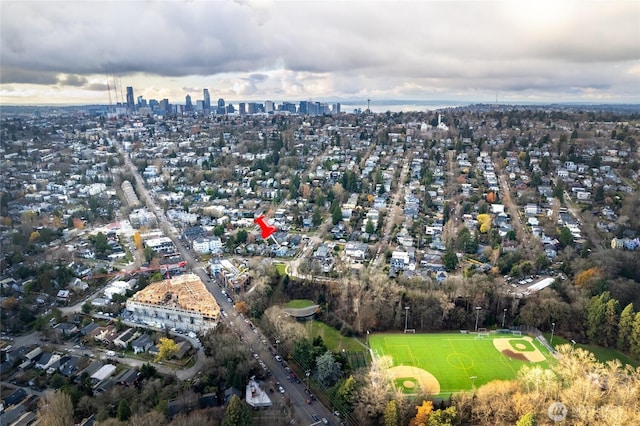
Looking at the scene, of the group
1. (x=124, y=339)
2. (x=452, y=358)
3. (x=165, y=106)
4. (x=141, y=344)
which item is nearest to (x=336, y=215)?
(x=452, y=358)

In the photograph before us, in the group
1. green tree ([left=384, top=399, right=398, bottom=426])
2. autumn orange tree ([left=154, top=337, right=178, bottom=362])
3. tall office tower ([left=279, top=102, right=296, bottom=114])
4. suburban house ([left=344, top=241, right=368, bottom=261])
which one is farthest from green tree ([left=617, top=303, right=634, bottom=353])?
tall office tower ([left=279, top=102, right=296, bottom=114])

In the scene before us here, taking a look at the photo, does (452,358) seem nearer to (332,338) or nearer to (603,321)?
(332,338)

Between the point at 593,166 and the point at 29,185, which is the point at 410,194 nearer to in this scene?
the point at 593,166

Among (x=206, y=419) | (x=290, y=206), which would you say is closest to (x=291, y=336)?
(x=206, y=419)

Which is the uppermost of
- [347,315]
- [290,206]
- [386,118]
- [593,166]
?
[386,118]

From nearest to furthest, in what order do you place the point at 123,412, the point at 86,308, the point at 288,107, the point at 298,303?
the point at 123,412 < the point at 86,308 < the point at 298,303 < the point at 288,107
